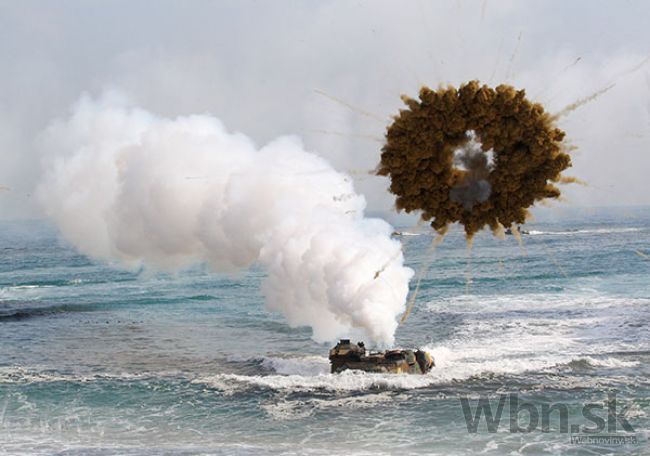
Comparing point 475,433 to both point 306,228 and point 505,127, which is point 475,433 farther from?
point 505,127

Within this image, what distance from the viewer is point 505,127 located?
1160 cm

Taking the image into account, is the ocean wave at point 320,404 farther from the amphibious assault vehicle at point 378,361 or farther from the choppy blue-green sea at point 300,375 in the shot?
the amphibious assault vehicle at point 378,361

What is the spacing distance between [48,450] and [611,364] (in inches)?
1025

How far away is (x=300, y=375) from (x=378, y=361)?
4.43 metres

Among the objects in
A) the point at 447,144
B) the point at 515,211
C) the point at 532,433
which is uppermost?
the point at 447,144

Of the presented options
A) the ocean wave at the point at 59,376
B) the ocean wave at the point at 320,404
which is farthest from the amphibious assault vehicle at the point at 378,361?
the ocean wave at the point at 59,376

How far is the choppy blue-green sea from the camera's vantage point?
97.5 feet

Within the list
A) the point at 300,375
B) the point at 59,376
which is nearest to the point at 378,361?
the point at 300,375

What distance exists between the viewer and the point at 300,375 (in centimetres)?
3972

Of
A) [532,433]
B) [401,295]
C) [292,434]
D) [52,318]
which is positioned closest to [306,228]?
[401,295]

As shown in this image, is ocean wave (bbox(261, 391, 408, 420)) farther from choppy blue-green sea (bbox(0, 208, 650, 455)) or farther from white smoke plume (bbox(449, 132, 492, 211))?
white smoke plume (bbox(449, 132, 492, 211))

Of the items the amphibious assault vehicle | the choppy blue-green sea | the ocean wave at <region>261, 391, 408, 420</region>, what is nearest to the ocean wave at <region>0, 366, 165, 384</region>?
the choppy blue-green sea

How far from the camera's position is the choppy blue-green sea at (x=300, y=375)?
97.5ft

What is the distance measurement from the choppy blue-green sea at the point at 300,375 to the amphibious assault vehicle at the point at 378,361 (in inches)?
18.2
